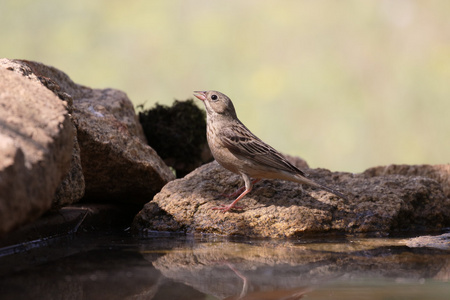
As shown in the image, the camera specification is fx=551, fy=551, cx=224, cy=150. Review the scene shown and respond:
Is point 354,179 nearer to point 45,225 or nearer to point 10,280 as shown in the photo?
point 45,225

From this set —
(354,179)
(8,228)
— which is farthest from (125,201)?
(8,228)

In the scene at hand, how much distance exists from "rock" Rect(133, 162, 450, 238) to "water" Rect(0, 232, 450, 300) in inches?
14.2

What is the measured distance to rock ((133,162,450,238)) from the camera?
Result: 17.1 ft

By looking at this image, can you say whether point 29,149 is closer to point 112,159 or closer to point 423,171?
point 112,159

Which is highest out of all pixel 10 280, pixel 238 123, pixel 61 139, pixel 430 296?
pixel 238 123

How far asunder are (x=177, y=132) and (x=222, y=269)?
476 centimetres

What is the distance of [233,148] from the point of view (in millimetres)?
5328

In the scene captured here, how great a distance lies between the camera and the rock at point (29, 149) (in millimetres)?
2509

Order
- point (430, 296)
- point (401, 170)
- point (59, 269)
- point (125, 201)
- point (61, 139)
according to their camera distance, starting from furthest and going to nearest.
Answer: point (401, 170)
point (125, 201)
point (59, 269)
point (61, 139)
point (430, 296)

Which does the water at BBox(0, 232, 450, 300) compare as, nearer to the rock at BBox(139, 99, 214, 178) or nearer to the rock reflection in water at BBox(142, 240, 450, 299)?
the rock reflection in water at BBox(142, 240, 450, 299)

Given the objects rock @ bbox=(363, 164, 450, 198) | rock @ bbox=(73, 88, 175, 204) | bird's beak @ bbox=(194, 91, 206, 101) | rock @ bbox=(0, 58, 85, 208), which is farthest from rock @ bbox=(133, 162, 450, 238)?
rock @ bbox=(363, 164, 450, 198)

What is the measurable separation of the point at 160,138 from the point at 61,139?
5.07 m

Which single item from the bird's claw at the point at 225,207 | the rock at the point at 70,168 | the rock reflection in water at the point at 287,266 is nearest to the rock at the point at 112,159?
the rock at the point at 70,168

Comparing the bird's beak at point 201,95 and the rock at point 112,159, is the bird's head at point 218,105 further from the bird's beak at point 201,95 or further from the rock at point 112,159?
the rock at point 112,159
